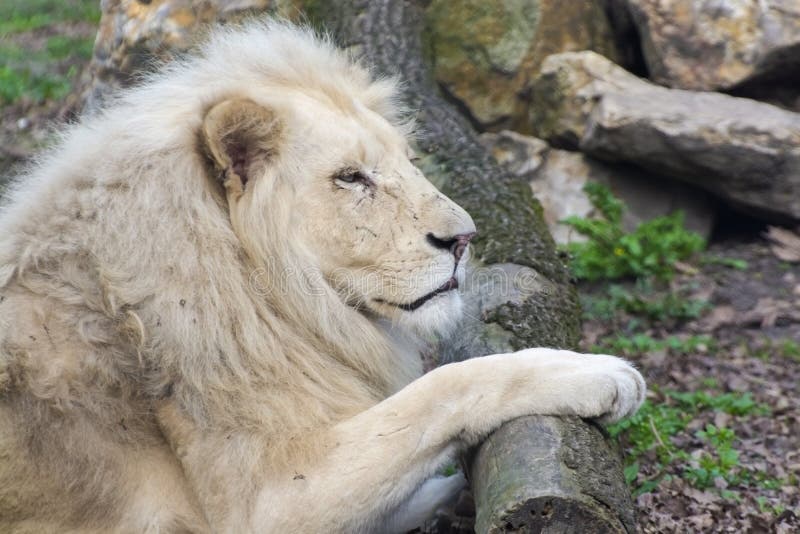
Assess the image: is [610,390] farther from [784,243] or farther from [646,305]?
[784,243]

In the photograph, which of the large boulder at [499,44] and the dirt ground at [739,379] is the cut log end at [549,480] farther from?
the large boulder at [499,44]

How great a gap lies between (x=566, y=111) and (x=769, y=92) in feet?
5.59

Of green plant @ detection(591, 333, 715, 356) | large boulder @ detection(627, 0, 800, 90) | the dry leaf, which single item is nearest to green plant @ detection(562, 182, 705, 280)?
the dry leaf

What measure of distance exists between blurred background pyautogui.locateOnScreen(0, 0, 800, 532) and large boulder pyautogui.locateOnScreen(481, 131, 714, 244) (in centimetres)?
1

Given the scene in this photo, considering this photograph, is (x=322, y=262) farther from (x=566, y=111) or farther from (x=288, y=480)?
(x=566, y=111)

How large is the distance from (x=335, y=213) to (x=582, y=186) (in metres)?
5.04

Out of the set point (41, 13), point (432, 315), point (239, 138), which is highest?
point (239, 138)

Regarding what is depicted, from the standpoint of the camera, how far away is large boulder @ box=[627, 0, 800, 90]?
7.88 m

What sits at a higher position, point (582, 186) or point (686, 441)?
point (686, 441)

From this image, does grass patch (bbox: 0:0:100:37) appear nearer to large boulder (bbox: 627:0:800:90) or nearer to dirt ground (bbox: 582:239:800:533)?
large boulder (bbox: 627:0:800:90)

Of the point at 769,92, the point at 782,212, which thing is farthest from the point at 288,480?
the point at 769,92

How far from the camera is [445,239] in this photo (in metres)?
3.34

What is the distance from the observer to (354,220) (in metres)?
3.34

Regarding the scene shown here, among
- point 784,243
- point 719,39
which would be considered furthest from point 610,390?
point 719,39
